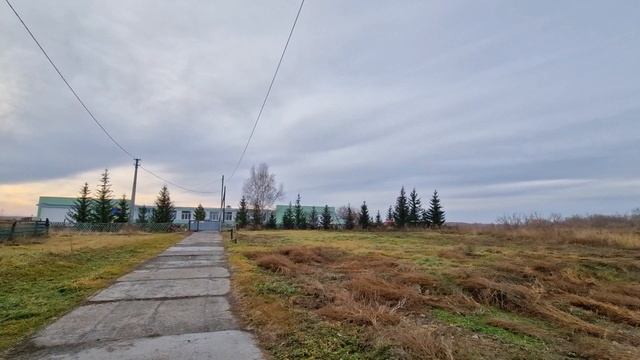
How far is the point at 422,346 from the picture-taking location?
13.2 feet

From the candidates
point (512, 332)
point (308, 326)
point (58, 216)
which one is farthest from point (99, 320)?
point (58, 216)

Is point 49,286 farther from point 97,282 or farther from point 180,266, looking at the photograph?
point 180,266

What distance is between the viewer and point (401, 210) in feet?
201

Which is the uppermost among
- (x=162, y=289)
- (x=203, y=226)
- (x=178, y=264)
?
(x=203, y=226)

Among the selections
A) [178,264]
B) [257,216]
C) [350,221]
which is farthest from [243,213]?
[178,264]

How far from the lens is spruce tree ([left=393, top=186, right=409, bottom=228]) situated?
60.9 meters

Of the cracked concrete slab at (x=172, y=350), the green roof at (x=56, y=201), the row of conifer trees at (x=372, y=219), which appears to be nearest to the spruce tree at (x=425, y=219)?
the row of conifer trees at (x=372, y=219)

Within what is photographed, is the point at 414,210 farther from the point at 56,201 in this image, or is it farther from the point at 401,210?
the point at 56,201

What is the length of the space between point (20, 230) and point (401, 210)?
4923cm

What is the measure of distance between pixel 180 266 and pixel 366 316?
863cm

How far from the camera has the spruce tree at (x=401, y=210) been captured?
60.9 meters

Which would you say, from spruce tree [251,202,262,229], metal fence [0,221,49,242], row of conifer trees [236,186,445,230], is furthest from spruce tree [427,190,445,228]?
metal fence [0,221,49,242]

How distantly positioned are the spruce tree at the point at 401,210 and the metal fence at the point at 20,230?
1829 inches

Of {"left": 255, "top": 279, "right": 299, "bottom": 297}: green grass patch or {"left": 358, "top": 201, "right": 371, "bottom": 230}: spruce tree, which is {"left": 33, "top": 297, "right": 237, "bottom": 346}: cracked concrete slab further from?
{"left": 358, "top": 201, "right": 371, "bottom": 230}: spruce tree
